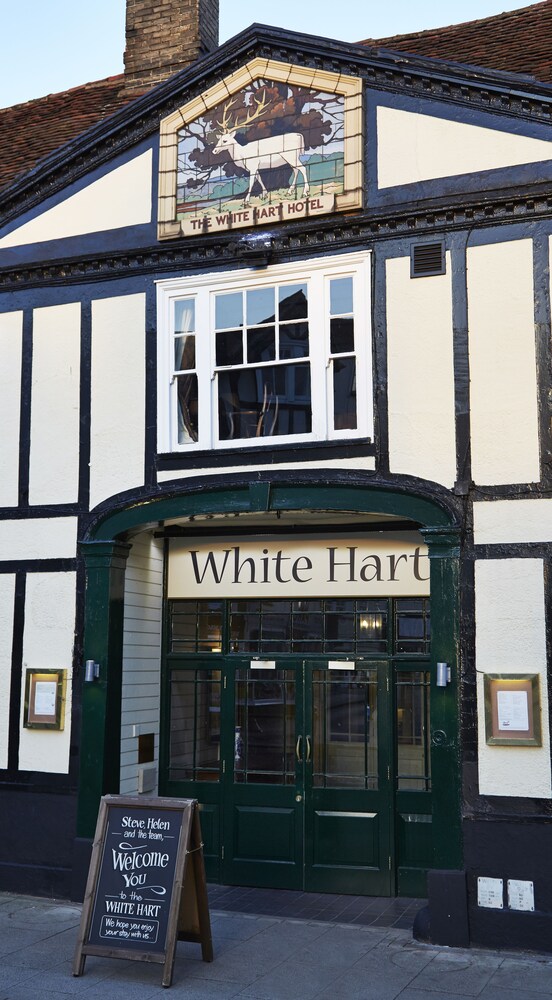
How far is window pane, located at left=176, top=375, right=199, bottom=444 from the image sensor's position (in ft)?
31.4

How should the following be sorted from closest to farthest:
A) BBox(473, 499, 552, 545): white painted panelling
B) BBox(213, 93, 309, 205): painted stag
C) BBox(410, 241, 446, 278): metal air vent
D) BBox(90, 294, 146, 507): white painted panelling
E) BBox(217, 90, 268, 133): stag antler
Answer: BBox(473, 499, 552, 545): white painted panelling < BBox(410, 241, 446, 278): metal air vent < BBox(213, 93, 309, 205): painted stag < BBox(217, 90, 268, 133): stag antler < BBox(90, 294, 146, 507): white painted panelling

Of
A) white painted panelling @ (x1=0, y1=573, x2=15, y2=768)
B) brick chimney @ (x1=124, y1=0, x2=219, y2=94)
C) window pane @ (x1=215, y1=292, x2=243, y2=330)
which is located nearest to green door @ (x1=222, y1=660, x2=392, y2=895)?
white painted panelling @ (x1=0, y1=573, x2=15, y2=768)

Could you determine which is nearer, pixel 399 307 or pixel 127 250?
pixel 399 307

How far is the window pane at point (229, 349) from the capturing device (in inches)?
372

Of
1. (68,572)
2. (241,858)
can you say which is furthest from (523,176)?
(241,858)

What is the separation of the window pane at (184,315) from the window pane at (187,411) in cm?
48

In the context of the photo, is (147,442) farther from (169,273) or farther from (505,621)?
(505,621)

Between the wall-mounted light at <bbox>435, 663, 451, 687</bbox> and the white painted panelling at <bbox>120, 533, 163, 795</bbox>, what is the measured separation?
320 cm

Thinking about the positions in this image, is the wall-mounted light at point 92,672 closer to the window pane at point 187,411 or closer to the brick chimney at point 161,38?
the window pane at point 187,411

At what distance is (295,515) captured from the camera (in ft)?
30.4

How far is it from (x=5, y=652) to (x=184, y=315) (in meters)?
3.75

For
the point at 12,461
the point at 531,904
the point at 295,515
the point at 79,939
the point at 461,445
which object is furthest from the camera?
the point at 12,461

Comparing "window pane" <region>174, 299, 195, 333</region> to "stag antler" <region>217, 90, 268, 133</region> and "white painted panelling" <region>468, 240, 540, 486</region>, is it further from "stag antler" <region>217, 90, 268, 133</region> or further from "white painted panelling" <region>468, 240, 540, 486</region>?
"white painted panelling" <region>468, 240, 540, 486</region>

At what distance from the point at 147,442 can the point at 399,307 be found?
271 centimetres
